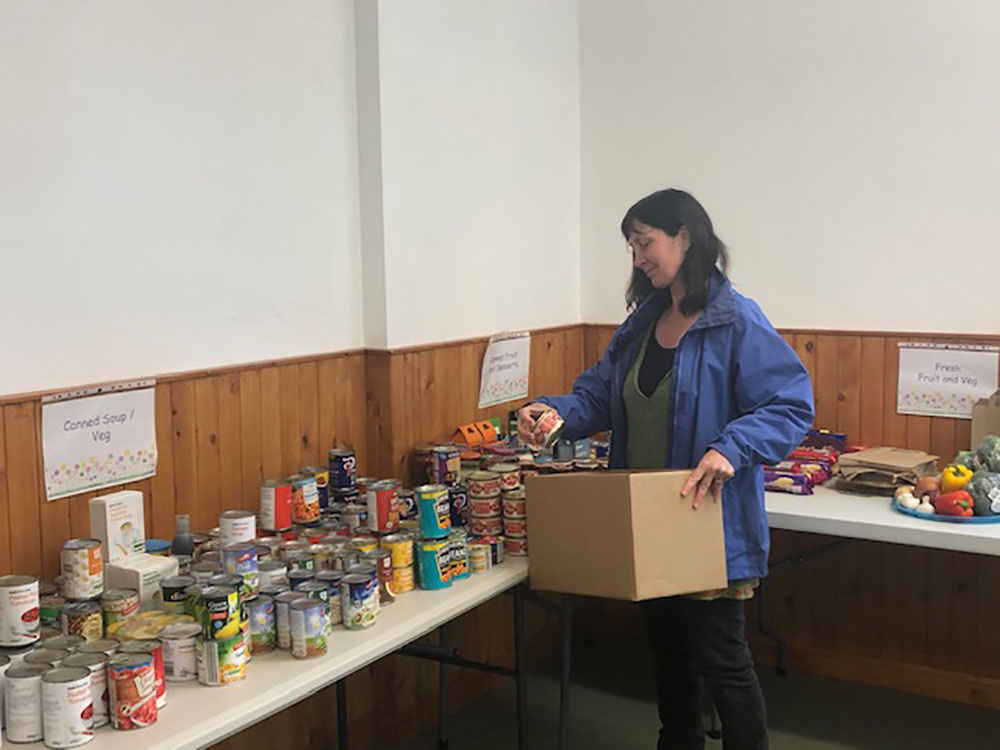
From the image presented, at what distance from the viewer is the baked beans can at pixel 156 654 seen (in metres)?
1.74

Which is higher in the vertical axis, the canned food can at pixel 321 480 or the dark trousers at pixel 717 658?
the canned food can at pixel 321 480

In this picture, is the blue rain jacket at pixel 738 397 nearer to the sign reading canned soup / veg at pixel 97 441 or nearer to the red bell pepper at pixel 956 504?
the red bell pepper at pixel 956 504

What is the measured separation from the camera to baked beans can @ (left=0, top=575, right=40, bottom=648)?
72.6 inches

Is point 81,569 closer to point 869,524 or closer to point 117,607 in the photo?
point 117,607

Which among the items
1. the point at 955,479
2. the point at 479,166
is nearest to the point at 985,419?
the point at 955,479

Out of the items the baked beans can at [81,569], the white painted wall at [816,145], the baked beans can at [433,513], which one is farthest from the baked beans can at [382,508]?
the white painted wall at [816,145]

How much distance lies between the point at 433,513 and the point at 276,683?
0.66 meters

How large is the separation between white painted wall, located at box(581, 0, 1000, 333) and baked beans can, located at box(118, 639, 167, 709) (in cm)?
247

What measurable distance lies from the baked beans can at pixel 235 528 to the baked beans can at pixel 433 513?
0.38 meters

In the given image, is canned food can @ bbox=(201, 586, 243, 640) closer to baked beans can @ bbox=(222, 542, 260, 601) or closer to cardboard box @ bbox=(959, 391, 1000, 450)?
baked beans can @ bbox=(222, 542, 260, 601)

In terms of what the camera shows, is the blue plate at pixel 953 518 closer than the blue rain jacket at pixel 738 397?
No

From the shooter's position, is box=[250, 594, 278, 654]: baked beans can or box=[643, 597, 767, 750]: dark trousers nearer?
box=[250, 594, 278, 654]: baked beans can

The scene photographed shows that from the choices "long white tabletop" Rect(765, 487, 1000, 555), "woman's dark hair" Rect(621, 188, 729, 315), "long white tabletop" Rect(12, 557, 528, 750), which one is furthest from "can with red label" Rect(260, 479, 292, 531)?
"long white tabletop" Rect(765, 487, 1000, 555)

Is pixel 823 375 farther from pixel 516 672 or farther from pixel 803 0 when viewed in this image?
pixel 516 672
